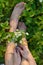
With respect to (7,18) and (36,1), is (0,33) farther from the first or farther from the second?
(36,1)

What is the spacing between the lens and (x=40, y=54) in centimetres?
112

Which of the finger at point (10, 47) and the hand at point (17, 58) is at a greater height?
the finger at point (10, 47)

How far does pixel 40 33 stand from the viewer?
1105 mm

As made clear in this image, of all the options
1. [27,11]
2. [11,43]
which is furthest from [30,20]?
[11,43]

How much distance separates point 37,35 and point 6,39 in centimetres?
16

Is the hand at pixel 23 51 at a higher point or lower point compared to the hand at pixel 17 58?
higher

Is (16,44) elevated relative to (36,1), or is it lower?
lower

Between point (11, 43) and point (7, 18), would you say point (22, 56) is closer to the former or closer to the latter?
point (11, 43)

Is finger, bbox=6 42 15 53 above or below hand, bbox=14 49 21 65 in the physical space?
above

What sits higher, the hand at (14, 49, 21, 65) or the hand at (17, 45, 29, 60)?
the hand at (17, 45, 29, 60)

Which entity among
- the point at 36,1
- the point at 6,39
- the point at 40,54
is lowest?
the point at 40,54

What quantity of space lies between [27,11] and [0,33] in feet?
0.61

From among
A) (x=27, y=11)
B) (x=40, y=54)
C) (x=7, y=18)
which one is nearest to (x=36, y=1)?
(x=27, y=11)

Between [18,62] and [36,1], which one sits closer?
[18,62]
